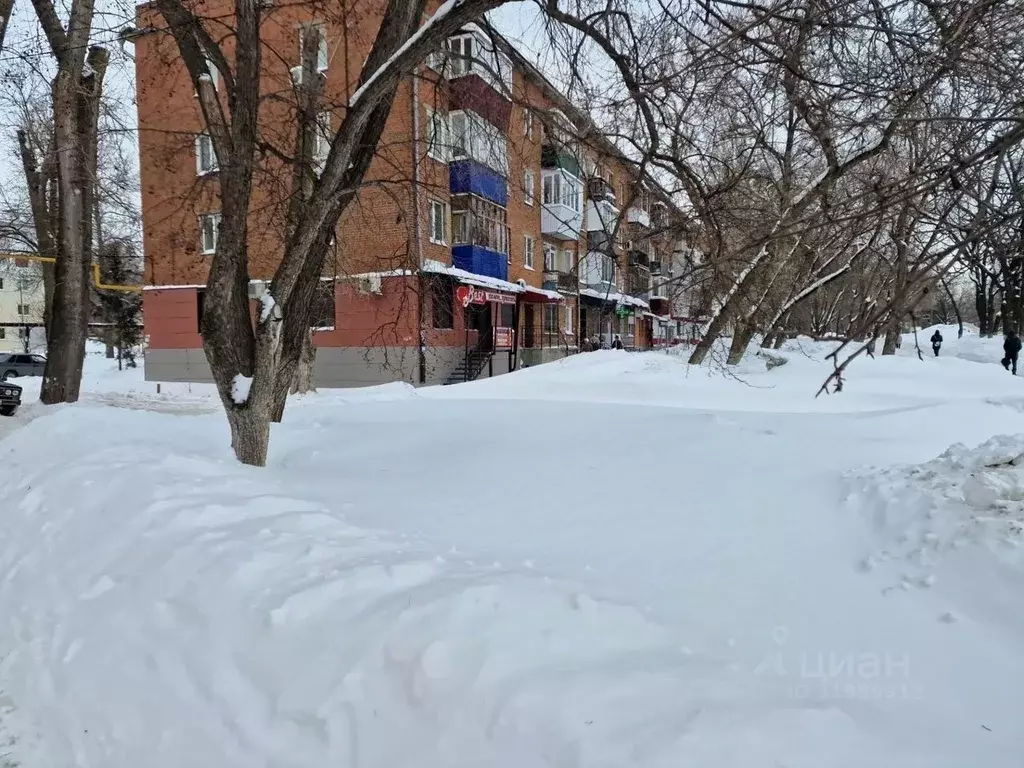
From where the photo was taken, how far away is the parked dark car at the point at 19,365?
2503cm

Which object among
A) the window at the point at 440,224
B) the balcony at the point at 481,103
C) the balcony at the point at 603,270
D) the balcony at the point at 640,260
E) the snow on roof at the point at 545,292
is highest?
the window at the point at 440,224

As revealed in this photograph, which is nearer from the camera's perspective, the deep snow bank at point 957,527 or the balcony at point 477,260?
the deep snow bank at point 957,527

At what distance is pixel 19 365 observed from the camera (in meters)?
25.5

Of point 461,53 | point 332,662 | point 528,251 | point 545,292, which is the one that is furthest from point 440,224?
point 332,662

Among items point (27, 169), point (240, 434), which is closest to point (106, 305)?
point (27, 169)

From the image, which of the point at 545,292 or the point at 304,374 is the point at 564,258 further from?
the point at 304,374

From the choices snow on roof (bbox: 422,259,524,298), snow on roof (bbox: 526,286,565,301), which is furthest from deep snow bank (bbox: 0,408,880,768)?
snow on roof (bbox: 526,286,565,301)

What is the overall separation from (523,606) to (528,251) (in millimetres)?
21821

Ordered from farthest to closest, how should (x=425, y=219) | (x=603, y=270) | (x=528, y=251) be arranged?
(x=528, y=251) < (x=425, y=219) < (x=603, y=270)

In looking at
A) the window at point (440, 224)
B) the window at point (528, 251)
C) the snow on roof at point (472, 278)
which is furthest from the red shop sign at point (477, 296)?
the window at point (528, 251)

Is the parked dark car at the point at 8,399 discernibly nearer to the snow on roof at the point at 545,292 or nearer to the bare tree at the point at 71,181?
the bare tree at the point at 71,181

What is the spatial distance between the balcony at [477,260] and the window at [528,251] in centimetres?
387

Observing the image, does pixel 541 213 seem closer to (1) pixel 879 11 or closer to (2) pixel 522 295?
(2) pixel 522 295

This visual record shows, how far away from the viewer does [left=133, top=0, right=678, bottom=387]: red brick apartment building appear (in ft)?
22.6
